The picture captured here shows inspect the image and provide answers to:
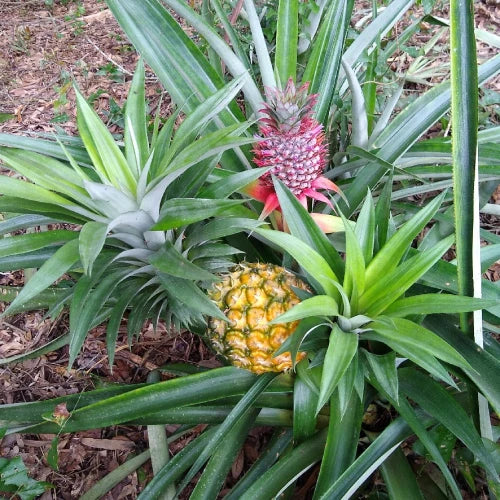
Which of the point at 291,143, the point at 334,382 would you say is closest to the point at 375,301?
the point at 334,382

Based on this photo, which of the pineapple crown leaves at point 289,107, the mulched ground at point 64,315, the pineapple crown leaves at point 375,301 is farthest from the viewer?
the mulched ground at point 64,315

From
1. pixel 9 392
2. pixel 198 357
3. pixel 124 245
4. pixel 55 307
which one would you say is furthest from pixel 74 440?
pixel 124 245

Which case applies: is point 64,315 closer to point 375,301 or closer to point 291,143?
point 291,143

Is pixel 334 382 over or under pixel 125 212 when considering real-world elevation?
under

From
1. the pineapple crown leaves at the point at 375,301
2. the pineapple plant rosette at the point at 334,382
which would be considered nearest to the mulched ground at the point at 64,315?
the pineapple plant rosette at the point at 334,382

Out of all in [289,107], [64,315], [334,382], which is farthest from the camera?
[64,315]

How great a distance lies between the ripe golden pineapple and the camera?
0.84 m

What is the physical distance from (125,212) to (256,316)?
1.02 ft

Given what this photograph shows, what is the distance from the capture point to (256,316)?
84 cm

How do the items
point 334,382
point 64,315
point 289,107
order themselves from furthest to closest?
point 64,315
point 289,107
point 334,382

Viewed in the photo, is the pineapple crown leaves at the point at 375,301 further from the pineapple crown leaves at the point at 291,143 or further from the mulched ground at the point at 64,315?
the mulched ground at the point at 64,315

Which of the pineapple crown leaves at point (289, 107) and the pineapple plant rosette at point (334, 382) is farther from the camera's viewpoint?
the pineapple crown leaves at point (289, 107)

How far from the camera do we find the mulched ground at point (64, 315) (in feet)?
3.71

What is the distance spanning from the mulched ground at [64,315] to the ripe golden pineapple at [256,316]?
38 cm
